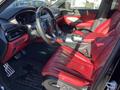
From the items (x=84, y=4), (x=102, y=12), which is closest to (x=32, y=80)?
→ (x=102, y=12)

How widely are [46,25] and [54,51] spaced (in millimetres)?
383

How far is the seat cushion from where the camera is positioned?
9.63ft

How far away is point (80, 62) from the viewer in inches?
135

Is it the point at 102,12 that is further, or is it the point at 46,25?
the point at 102,12

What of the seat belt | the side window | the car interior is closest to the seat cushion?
the car interior

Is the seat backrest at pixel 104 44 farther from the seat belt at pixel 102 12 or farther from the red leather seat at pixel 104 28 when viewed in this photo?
the seat belt at pixel 102 12

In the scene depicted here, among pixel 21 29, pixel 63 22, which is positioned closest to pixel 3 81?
pixel 21 29

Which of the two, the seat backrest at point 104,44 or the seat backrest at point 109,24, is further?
the seat backrest at point 109,24

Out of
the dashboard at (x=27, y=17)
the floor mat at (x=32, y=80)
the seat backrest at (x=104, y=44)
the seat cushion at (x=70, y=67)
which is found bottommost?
the floor mat at (x=32, y=80)

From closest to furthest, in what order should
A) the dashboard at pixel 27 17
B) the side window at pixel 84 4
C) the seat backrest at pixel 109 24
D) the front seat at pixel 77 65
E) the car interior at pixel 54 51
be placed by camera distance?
the car interior at pixel 54 51, the front seat at pixel 77 65, the dashboard at pixel 27 17, the seat backrest at pixel 109 24, the side window at pixel 84 4

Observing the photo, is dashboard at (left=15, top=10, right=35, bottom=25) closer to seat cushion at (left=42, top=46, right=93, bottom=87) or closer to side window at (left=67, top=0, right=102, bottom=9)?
seat cushion at (left=42, top=46, right=93, bottom=87)

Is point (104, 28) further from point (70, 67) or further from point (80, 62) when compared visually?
point (70, 67)

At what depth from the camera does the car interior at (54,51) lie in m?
2.75

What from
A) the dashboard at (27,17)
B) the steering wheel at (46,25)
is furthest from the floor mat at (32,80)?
the dashboard at (27,17)
